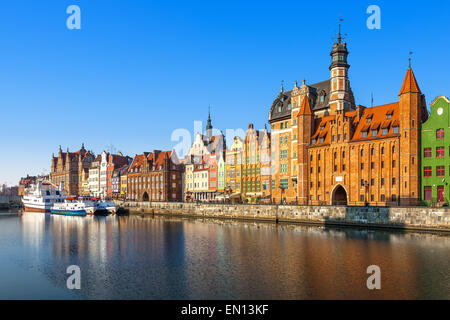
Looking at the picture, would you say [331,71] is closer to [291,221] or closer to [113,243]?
[291,221]

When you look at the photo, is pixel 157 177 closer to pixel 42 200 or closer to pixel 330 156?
pixel 42 200

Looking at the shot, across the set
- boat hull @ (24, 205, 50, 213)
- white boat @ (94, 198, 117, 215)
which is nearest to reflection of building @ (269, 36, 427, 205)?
white boat @ (94, 198, 117, 215)

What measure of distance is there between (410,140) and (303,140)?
72.1ft

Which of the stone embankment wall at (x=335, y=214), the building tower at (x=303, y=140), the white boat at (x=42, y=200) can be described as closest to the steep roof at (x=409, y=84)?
the building tower at (x=303, y=140)

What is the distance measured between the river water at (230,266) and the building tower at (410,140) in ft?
37.6

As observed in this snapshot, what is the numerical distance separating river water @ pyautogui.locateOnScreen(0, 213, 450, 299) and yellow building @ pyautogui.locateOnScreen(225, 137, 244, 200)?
47.0 m

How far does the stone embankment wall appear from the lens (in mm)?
51875

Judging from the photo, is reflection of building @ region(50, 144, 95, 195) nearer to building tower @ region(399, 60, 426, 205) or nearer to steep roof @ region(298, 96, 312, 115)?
steep roof @ region(298, 96, 312, 115)

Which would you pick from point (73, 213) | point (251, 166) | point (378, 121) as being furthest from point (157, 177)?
point (378, 121)

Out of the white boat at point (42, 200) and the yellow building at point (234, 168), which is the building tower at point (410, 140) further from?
the white boat at point (42, 200)

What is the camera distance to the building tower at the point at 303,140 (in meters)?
76.1

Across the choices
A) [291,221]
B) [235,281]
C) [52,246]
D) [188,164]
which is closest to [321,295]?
[235,281]

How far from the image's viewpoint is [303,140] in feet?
253

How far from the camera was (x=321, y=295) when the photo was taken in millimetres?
23359
